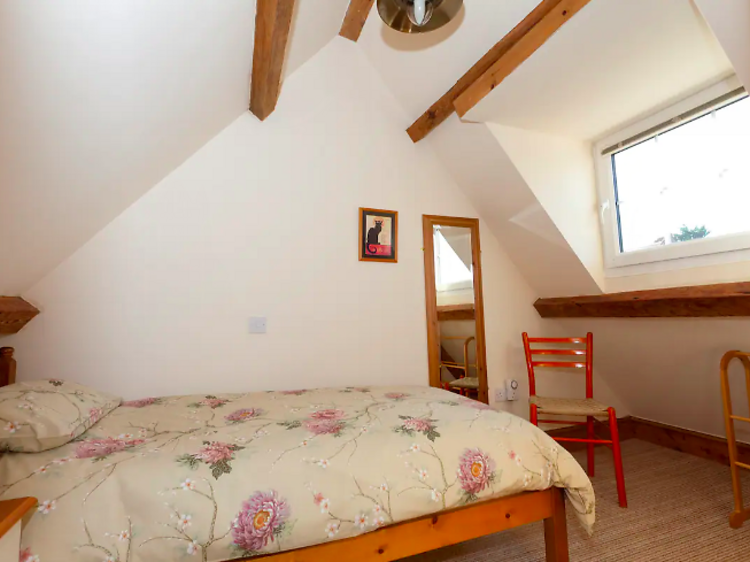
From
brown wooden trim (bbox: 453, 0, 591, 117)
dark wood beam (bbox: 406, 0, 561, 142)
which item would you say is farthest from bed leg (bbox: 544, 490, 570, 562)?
dark wood beam (bbox: 406, 0, 561, 142)

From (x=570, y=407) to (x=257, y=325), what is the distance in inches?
75.1

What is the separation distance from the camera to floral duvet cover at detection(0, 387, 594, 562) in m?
0.94

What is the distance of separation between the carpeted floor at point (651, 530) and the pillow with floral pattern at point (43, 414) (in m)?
1.42

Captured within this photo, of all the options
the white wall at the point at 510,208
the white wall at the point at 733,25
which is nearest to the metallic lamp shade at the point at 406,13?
the white wall at the point at 733,25

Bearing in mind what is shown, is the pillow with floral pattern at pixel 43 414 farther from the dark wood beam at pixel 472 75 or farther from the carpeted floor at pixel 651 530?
the dark wood beam at pixel 472 75

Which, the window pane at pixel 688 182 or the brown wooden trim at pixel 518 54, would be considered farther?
the window pane at pixel 688 182

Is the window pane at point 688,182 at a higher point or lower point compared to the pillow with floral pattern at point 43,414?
higher

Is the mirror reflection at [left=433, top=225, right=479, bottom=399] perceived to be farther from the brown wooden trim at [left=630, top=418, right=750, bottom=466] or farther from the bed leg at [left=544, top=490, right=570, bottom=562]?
the brown wooden trim at [left=630, top=418, right=750, bottom=466]

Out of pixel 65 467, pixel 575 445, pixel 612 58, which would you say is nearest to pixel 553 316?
pixel 575 445

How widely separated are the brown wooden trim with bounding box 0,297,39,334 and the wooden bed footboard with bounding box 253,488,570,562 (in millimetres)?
1521

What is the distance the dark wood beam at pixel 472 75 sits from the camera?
5.49ft

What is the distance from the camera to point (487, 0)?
175cm

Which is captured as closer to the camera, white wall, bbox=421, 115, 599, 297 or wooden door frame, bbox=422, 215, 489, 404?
white wall, bbox=421, 115, 599, 297

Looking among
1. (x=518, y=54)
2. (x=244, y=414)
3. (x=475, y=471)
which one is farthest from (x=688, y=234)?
(x=244, y=414)
